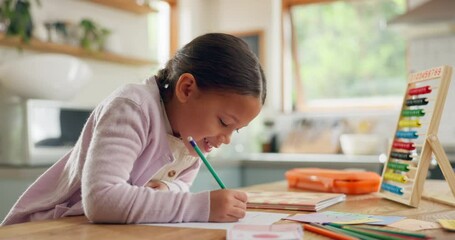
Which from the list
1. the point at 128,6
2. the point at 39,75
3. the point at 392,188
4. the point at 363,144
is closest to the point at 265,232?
the point at 392,188

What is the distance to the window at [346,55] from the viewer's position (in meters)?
4.11

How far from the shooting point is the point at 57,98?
9.04 ft

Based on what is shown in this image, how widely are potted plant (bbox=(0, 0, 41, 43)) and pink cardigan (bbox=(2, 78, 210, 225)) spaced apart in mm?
1862

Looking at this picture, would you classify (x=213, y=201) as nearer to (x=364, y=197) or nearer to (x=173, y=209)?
(x=173, y=209)

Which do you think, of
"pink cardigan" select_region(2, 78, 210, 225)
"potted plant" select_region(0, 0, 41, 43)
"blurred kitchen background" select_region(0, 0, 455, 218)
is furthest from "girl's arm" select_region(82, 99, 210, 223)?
"potted plant" select_region(0, 0, 41, 43)

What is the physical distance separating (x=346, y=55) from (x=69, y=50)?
85.6 inches

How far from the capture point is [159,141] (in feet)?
3.55

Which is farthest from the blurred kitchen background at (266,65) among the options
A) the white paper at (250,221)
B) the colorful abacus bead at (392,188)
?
the white paper at (250,221)

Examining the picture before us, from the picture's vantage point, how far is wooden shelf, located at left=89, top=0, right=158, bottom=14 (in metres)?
3.50

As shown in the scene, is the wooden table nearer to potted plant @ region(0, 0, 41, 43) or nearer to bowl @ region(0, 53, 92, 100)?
bowl @ region(0, 53, 92, 100)

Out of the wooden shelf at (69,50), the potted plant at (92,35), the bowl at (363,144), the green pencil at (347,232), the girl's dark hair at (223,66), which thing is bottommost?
the bowl at (363,144)

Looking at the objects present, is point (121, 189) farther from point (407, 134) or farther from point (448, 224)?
point (407, 134)

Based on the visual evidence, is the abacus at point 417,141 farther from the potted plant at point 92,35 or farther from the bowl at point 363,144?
the potted plant at point 92,35

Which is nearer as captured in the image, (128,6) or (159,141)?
(159,141)
